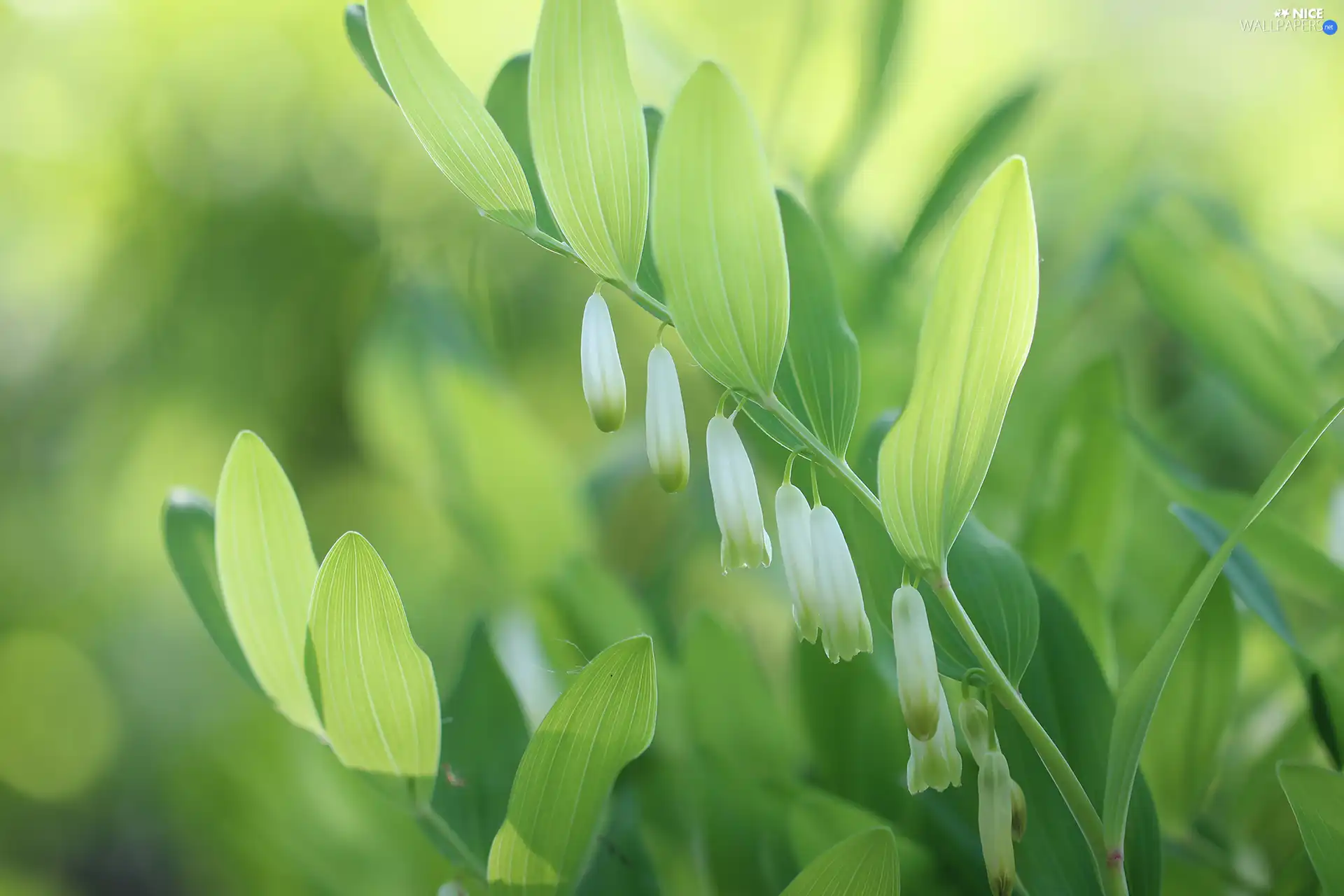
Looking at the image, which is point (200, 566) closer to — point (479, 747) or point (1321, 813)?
point (479, 747)

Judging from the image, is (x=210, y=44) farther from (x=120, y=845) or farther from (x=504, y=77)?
(x=504, y=77)

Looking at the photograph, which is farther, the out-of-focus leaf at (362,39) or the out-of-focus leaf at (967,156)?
the out-of-focus leaf at (967,156)

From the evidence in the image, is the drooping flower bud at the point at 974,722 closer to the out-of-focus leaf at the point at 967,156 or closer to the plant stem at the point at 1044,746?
the plant stem at the point at 1044,746

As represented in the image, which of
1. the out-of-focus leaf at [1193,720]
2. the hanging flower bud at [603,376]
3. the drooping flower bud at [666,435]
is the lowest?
the out-of-focus leaf at [1193,720]

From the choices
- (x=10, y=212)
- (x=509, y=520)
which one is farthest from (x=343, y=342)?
(x=509, y=520)

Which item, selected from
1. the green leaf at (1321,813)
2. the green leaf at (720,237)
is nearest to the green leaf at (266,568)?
the green leaf at (720,237)

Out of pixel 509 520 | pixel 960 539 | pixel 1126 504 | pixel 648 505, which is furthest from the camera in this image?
pixel 648 505
